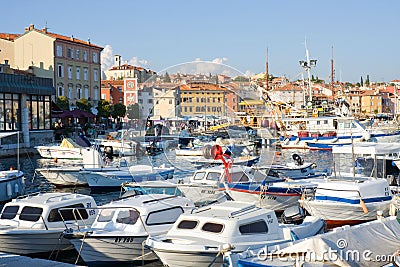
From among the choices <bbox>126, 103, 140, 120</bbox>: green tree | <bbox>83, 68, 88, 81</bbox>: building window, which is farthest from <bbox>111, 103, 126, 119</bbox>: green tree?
<bbox>126, 103, 140, 120</bbox>: green tree

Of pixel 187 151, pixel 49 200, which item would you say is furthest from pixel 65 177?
pixel 49 200

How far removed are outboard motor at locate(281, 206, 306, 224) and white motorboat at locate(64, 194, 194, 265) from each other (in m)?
3.71

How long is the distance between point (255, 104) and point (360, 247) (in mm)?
5165

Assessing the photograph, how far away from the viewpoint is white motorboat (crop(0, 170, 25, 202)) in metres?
25.3

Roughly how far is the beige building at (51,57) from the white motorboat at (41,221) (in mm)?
59862

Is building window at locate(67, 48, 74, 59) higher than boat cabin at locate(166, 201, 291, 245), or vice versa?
building window at locate(67, 48, 74, 59)

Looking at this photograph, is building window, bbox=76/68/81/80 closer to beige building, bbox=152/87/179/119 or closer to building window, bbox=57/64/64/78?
building window, bbox=57/64/64/78

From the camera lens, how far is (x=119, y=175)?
2942cm

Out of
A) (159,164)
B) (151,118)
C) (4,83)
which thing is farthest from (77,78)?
(151,118)

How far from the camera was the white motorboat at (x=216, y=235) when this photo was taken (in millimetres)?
13266

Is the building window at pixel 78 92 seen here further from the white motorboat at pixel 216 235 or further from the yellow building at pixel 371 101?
the yellow building at pixel 371 101

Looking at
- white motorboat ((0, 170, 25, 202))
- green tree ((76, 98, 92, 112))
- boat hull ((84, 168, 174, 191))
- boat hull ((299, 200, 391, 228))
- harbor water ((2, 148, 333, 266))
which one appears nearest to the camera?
harbor water ((2, 148, 333, 266))

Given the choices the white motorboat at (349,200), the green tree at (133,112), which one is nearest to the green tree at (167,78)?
the green tree at (133,112)

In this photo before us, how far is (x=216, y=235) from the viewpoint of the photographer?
45.3ft
